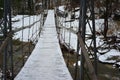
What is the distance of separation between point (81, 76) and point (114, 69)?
11.1m

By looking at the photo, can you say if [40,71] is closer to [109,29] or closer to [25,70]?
[25,70]

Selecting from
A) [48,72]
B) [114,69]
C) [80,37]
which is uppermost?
[80,37]

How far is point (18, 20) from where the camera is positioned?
1382 inches

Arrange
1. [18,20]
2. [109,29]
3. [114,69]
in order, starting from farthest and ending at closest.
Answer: [18,20] < [109,29] < [114,69]

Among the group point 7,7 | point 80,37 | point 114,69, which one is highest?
point 7,7

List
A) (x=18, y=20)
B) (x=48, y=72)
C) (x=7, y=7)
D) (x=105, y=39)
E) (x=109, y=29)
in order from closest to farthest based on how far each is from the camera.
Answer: (x=7, y=7), (x=48, y=72), (x=105, y=39), (x=109, y=29), (x=18, y=20)

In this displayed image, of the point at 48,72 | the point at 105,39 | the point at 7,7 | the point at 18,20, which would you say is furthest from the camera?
the point at 18,20

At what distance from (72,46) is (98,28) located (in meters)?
5.08

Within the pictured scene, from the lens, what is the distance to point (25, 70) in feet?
22.2

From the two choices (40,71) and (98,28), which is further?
(98,28)

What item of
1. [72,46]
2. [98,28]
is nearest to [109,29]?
[98,28]

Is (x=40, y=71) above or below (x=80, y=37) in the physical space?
below

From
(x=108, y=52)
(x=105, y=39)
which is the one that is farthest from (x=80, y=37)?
(x=105, y=39)

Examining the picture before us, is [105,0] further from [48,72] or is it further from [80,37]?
[80,37]
